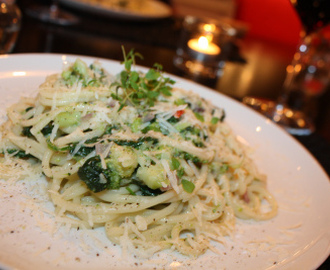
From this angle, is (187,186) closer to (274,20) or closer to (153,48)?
(153,48)

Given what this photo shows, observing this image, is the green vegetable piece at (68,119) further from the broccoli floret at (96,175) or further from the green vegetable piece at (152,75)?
the green vegetable piece at (152,75)

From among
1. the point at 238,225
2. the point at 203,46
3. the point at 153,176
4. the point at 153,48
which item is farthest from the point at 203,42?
the point at 153,176

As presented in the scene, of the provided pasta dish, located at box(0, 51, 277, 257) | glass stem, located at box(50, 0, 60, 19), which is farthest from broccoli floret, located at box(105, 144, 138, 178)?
glass stem, located at box(50, 0, 60, 19)

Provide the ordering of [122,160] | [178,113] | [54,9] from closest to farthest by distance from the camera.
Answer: [122,160], [178,113], [54,9]

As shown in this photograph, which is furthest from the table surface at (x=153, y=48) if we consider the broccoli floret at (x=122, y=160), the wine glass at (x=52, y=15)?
the broccoli floret at (x=122, y=160)

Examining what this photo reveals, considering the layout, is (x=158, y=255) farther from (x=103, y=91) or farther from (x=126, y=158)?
(x=103, y=91)

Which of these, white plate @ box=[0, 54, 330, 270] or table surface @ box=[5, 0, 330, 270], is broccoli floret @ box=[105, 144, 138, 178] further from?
→ table surface @ box=[5, 0, 330, 270]
